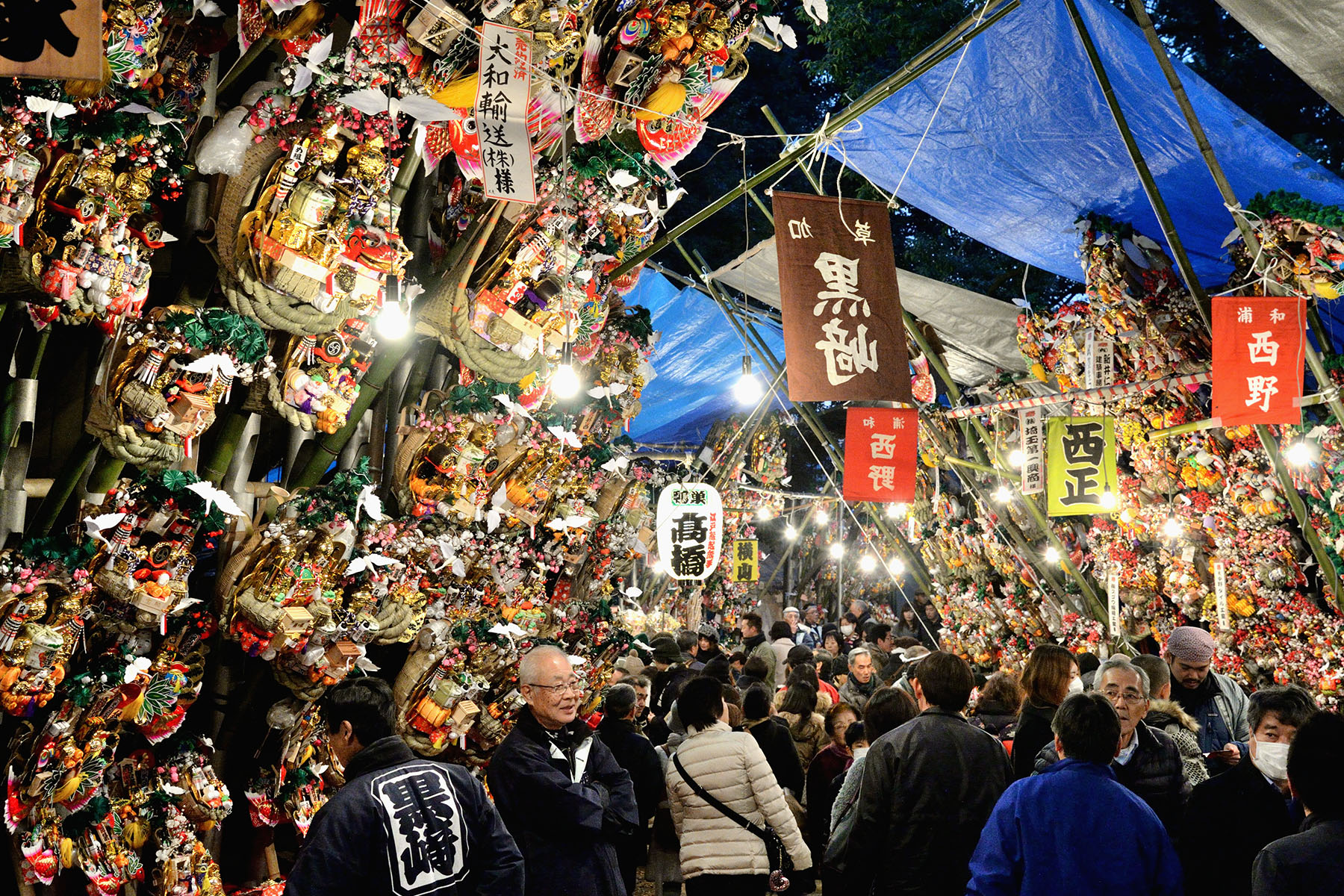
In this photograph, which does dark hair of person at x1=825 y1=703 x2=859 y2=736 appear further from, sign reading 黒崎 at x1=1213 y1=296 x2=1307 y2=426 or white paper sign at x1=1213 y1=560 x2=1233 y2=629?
white paper sign at x1=1213 y1=560 x2=1233 y2=629

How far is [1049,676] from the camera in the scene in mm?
4398

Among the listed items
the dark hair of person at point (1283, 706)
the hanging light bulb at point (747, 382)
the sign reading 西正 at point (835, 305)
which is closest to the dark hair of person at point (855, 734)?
the sign reading 西正 at point (835, 305)

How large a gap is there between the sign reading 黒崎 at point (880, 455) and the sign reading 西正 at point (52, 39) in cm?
745

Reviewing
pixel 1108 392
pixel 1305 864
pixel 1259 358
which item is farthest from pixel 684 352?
pixel 1305 864

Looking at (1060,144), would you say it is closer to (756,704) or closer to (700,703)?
(756,704)

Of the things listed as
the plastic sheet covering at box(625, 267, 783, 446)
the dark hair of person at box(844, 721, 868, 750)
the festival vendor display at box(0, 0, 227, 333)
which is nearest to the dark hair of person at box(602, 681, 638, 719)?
the dark hair of person at box(844, 721, 868, 750)

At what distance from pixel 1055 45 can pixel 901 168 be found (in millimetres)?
1589

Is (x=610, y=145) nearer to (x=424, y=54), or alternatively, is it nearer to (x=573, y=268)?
(x=573, y=268)

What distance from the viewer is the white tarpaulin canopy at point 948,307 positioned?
31.2ft

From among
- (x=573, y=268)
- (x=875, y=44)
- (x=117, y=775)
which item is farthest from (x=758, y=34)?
(x=875, y=44)

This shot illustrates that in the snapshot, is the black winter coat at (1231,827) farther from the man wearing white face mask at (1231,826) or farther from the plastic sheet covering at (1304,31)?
the plastic sheet covering at (1304,31)

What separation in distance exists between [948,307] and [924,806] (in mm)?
6869

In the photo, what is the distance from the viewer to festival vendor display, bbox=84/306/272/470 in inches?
171

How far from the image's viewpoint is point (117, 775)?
4.77 meters
